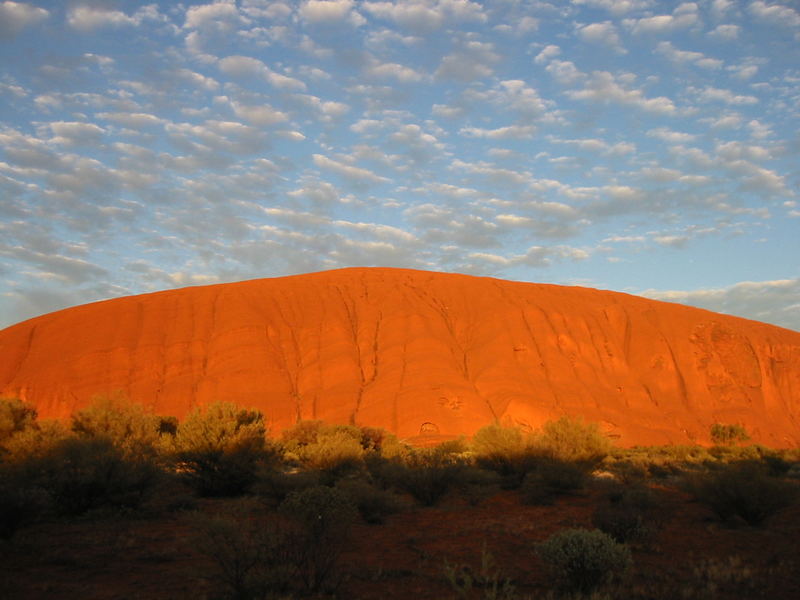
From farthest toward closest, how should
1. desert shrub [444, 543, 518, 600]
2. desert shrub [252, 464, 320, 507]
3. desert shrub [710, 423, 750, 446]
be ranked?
desert shrub [710, 423, 750, 446], desert shrub [252, 464, 320, 507], desert shrub [444, 543, 518, 600]

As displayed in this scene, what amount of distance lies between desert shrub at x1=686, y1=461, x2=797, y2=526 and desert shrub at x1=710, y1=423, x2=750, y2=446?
29.1 metres

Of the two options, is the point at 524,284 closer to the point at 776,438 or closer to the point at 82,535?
the point at 776,438

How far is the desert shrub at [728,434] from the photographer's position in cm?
3591

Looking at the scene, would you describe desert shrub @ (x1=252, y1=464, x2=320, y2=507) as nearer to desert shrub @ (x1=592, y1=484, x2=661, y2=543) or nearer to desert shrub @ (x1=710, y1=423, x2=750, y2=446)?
desert shrub @ (x1=592, y1=484, x2=661, y2=543)

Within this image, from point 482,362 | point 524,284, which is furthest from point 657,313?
point 482,362

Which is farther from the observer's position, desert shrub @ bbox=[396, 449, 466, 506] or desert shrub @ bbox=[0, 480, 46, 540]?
desert shrub @ bbox=[396, 449, 466, 506]

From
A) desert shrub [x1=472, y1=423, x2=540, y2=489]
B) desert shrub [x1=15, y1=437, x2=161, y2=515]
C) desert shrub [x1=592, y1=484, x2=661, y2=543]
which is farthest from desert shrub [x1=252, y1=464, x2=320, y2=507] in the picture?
desert shrub [x1=472, y1=423, x2=540, y2=489]

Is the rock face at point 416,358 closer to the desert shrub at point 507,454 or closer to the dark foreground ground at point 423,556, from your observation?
the desert shrub at point 507,454

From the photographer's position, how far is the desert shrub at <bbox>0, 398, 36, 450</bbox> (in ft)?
50.8

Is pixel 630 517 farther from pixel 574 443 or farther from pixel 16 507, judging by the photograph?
pixel 16 507

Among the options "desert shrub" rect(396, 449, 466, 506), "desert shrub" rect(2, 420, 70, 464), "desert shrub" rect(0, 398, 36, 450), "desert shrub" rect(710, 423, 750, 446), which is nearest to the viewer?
"desert shrub" rect(2, 420, 70, 464)

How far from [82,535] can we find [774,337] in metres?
57.5

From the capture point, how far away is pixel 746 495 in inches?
398

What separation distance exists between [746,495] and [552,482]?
4.31 m
